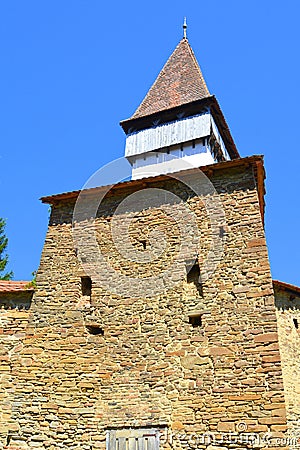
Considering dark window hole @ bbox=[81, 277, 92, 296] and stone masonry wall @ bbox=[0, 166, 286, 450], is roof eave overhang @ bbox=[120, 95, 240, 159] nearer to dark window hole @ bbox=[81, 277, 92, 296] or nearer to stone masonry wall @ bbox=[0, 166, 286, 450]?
stone masonry wall @ bbox=[0, 166, 286, 450]

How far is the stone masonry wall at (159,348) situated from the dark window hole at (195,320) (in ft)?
0.32

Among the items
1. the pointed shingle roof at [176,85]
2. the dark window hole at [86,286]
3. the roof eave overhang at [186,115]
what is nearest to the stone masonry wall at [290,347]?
the dark window hole at [86,286]

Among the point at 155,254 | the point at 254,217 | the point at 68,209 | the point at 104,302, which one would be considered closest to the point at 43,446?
the point at 104,302

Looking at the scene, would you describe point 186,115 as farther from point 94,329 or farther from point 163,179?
point 94,329

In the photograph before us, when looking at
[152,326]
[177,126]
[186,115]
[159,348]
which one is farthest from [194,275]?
[186,115]

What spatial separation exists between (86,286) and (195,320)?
269cm

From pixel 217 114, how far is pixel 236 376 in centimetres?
1069

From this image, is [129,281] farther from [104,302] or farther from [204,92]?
[204,92]

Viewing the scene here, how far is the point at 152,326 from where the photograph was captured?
934 centimetres

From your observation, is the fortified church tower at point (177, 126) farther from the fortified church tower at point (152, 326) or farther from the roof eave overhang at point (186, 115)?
the fortified church tower at point (152, 326)

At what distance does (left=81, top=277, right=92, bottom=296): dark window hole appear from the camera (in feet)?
33.8

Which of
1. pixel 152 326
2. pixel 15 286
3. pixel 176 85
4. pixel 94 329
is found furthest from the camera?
pixel 176 85

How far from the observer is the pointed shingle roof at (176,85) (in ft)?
55.0

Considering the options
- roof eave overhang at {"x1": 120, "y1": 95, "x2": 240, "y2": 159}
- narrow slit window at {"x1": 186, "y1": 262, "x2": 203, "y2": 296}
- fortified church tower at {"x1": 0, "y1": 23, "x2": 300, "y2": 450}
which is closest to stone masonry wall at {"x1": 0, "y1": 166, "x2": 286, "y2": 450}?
fortified church tower at {"x1": 0, "y1": 23, "x2": 300, "y2": 450}
